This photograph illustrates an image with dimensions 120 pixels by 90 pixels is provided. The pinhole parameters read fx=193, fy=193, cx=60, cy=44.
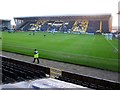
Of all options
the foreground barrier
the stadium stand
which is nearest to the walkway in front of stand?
the foreground barrier

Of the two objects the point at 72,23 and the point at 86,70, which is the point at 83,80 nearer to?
the point at 86,70

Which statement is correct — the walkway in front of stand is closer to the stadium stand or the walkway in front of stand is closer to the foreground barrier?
the foreground barrier

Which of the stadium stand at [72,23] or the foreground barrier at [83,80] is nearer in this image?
the foreground barrier at [83,80]

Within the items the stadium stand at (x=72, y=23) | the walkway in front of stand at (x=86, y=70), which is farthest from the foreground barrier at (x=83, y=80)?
the stadium stand at (x=72, y=23)

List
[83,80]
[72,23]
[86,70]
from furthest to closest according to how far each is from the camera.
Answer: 1. [72,23]
2. [86,70]
3. [83,80]

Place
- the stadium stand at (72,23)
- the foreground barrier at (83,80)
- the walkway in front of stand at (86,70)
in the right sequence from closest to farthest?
the foreground barrier at (83,80), the walkway in front of stand at (86,70), the stadium stand at (72,23)

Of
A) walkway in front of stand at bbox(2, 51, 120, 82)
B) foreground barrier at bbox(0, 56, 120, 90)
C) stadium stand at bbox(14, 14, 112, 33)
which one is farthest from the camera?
stadium stand at bbox(14, 14, 112, 33)

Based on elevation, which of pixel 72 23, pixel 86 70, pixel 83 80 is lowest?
pixel 86 70

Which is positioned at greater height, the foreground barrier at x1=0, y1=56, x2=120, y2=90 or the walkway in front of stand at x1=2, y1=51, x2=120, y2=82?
the foreground barrier at x1=0, y1=56, x2=120, y2=90

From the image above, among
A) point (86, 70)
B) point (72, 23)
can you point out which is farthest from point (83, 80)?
point (72, 23)

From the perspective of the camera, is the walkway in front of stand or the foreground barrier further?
the walkway in front of stand

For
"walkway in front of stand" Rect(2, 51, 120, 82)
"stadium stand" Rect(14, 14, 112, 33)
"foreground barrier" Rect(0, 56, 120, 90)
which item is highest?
"stadium stand" Rect(14, 14, 112, 33)

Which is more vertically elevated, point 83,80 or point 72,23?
point 72,23

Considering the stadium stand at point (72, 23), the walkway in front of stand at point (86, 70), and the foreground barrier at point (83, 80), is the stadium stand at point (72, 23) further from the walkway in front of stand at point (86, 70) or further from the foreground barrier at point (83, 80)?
the foreground barrier at point (83, 80)
